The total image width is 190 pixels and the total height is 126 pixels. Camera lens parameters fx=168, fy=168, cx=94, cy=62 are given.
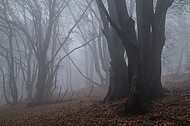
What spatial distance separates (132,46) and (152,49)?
2.20m

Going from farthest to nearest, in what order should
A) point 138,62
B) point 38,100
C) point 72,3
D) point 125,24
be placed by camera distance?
point 72,3 < point 38,100 < point 125,24 < point 138,62

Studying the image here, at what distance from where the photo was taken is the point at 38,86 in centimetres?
1329

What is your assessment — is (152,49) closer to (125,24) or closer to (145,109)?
(125,24)

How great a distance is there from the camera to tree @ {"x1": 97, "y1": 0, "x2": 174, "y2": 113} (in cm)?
539

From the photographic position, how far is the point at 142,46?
7340 mm

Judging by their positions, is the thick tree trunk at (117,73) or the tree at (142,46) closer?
the tree at (142,46)

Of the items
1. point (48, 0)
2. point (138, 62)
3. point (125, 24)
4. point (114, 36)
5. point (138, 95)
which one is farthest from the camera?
point (48, 0)

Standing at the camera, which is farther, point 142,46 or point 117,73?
point 117,73

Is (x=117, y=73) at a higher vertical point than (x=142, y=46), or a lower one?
lower

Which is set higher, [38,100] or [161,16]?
[161,16]

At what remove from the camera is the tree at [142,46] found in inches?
212

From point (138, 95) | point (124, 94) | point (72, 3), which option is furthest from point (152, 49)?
point (72, 3)

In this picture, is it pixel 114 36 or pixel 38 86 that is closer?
pixel 114 36

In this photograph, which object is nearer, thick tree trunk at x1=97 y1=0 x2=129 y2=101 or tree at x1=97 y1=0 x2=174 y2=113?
tree at x1=97 y1=0 x2=174 y2=113
